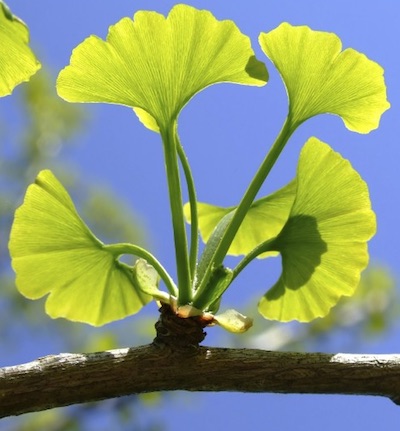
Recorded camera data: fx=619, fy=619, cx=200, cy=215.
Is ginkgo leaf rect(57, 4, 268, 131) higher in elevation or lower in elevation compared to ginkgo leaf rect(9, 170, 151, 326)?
higher

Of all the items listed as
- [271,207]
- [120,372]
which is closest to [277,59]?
[271,207]

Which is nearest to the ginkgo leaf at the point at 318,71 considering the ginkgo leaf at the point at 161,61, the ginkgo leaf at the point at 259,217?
the ginkgo leaf at the point at 161,61

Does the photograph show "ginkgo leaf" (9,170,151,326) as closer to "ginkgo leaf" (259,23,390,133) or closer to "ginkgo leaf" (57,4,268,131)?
"ginkgo leaf" (57,4,268,131)

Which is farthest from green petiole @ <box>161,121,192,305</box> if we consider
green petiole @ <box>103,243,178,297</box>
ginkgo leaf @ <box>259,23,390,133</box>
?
ginkgo leaf @ <box>259,23,390,133</box>

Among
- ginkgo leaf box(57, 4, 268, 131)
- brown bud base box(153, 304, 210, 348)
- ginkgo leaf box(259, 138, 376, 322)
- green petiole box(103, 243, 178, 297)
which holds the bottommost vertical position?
brown bud base box(153, 304, 210, 348)

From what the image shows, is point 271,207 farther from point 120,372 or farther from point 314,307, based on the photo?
point 120,372

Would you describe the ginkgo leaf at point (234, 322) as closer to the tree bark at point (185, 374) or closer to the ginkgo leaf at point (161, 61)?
the tree bark at point (185, 374)
